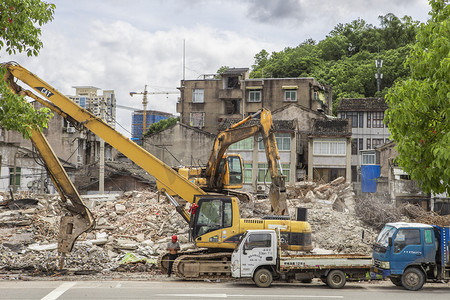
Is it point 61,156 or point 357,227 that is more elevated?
point 61,156

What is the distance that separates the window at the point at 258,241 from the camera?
17547 millimetres

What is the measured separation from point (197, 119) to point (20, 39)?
5295 centimetres

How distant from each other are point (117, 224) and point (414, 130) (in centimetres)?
1787

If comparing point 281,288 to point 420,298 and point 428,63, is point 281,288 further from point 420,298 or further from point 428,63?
point 428,63

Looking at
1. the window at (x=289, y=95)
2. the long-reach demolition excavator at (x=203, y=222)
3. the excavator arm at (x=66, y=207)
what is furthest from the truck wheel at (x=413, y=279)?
the window at (x=289, y=95)

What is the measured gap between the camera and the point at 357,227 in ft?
94.9

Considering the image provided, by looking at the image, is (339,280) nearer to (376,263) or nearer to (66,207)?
(376,263)

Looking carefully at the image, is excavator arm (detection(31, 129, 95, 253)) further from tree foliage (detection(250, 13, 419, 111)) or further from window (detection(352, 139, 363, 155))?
tree foliage (detection(250, 13, 419, 111))

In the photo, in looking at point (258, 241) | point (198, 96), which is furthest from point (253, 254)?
point (198, 96)

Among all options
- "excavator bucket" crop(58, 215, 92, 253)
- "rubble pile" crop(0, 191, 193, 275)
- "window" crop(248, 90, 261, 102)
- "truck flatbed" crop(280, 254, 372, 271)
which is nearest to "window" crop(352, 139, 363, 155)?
"window" crop(248, 90, 261, 102)

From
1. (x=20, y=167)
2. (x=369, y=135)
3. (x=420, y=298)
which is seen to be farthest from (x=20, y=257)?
(x=369, y=135)

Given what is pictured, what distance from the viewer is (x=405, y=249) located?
17.7 metres

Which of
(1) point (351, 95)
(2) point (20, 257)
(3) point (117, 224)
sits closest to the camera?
(2) point (20, 257)

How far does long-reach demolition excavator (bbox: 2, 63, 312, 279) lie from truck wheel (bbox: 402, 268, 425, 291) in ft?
11.5
